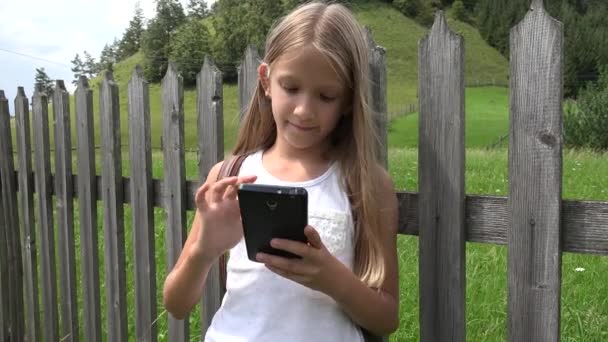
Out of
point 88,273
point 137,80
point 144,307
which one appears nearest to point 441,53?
point 137,80

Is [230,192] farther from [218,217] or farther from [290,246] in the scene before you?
[290,246]

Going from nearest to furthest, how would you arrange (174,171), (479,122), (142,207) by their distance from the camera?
(174,171) → (142,207) → (479,122)

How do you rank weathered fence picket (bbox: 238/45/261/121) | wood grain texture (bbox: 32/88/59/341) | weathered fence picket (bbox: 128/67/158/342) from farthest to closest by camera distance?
wood grain texture (bbox: 32/88/59/341), weathered fence picket (bbox: 128/67/158/342), weathered fence picket (bbox: 238/45/261/121)

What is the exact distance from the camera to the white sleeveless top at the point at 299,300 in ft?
4.56

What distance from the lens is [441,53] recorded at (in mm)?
1540

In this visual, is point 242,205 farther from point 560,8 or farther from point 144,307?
point 560,8

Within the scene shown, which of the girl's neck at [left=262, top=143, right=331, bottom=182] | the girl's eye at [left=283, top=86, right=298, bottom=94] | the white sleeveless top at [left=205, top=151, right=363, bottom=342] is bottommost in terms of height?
the white sleeveless top at [left=205, top=151, right=363, bottom=342]

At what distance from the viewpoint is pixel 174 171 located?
7.70 feet

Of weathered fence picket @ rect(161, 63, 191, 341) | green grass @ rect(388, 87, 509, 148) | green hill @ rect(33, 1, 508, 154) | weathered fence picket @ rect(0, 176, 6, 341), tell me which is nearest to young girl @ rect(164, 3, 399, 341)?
weathered fence picket @ rect(161, 63, 191, 341)

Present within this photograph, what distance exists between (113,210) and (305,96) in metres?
1.58

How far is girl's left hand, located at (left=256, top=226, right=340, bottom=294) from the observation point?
3.93 feet

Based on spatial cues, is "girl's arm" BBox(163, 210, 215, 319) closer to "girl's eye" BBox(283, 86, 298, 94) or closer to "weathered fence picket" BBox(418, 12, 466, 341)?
"girl's eye" BBox(283, 86, 298, 94)

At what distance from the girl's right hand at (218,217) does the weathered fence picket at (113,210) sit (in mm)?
1343

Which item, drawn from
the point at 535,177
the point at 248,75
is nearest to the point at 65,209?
the point at 248,75
